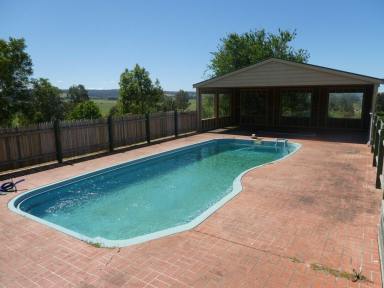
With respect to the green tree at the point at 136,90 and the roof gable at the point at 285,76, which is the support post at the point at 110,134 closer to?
the roof gable at the point at 285,76

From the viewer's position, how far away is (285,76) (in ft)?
48.3

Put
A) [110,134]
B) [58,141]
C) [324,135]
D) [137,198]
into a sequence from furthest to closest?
[324,135], [110,134], [58,141], [137,198]

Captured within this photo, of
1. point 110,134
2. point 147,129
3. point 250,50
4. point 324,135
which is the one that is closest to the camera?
point 110,134

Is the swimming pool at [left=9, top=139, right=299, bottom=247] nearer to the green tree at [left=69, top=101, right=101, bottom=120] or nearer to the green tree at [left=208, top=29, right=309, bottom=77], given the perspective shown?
the green tree at [left=208, top=29, right=309, bottom=77]

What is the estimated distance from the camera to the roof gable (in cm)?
1331

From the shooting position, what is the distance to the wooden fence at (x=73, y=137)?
8.95m

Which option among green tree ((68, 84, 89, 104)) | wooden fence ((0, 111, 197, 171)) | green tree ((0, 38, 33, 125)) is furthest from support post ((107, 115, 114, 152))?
green tree ((68, 84, 89, 104))

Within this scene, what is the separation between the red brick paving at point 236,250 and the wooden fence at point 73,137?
297 centimetres

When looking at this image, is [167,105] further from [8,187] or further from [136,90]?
[8,187]

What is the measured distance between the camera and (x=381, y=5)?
14.1 metres

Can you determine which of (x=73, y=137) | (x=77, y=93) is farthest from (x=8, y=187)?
(x=77, y=93)

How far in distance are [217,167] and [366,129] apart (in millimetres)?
11031

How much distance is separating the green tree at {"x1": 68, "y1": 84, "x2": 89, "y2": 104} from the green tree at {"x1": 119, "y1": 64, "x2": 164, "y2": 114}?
38248 mm

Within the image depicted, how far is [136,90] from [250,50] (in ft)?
47.7
